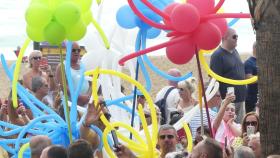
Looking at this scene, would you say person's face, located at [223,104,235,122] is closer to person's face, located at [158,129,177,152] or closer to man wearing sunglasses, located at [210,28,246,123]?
man wearing sunglasses, located at [210,28,246,123]

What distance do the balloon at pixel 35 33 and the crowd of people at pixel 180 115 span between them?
325mm

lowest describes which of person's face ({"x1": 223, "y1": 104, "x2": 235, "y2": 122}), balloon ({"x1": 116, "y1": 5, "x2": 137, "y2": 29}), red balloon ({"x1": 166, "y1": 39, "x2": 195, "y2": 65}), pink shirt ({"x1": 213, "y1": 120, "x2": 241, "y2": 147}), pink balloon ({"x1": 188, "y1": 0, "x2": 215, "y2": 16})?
pink shirt ({"x1": 213, "y1": 120, "x2": 241, "y2": 147})

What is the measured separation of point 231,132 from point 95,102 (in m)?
1.90

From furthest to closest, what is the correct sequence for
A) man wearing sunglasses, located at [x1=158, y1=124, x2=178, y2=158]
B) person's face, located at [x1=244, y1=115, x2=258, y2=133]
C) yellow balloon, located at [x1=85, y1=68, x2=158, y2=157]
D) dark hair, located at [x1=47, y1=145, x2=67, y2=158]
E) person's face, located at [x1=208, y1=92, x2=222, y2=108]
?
person's face, located at [x1=208, y1=92, x2=222, y2=108] → person's face, located at [x1=244, y1=115, x2=258, y2=133] → man wearing sunglasses, located at [x1=158, y1=124, x2=178, y2=158] → yellow balloon, located at [x1=85, y1=68, x2=158, y2=157] → dark hair, located at [x1=47, y1=145, x2=67, y2=158]

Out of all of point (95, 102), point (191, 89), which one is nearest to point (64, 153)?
point (95, 102)

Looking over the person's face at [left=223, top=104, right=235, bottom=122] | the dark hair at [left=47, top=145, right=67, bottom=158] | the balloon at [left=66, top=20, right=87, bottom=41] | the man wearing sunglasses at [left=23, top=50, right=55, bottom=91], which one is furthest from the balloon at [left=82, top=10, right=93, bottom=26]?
the man wearing sunglasses at [left=23, top=50, right=55, bottom=91]

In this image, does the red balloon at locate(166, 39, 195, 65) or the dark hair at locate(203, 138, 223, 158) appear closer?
the dark hair at locate(203, 138, 223, 158)

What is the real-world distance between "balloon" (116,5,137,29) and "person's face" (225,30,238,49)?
2.27 m

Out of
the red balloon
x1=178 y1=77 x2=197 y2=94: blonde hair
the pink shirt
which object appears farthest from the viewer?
x1=178 y1=77 x2=197 y2=94: blonde hair

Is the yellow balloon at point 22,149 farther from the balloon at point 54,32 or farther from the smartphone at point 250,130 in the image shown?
the smartphone at point 250,130

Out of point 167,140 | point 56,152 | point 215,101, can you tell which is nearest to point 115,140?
point 167,140

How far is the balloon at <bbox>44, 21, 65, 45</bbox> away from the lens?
646 centimetres

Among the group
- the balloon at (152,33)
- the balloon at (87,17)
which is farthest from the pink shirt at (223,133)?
the balloon at (87,17)

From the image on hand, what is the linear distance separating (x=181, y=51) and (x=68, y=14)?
884 millimetres
